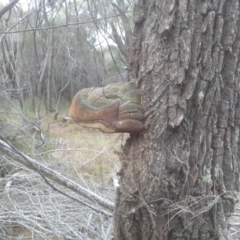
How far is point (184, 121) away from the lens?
1.22 m

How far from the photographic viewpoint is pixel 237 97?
1.24m

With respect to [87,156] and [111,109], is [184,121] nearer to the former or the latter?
[111,109]

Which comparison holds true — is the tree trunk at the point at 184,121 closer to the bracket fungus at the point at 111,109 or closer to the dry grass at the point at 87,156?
the bracket fungus at the point at 111,109

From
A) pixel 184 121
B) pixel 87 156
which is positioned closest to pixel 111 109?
pixel 184 121

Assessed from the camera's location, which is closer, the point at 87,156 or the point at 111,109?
the point at 111,109

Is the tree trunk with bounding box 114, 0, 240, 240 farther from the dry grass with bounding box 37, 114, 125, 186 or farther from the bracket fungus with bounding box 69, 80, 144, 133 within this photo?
the dry grass with bounding box 37, 114, 125, 186

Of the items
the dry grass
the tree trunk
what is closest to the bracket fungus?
the tree trunk

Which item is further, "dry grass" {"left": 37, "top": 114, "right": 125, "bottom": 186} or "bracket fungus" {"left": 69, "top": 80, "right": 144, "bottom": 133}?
"dry grass" {"left": 37, "top": 114, "right": 125, "bottom": 186}

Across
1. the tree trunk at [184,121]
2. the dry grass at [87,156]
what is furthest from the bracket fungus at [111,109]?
the dry grass at [87,156]

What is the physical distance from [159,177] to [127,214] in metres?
0.19

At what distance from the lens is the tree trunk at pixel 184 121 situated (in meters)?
1.19

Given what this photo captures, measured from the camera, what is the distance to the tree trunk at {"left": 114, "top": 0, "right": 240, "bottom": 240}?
119 cm

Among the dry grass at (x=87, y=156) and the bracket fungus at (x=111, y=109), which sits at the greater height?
the bracket fungus at (x=111, y=109)

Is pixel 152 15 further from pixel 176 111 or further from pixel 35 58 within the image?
pixel 35 58
